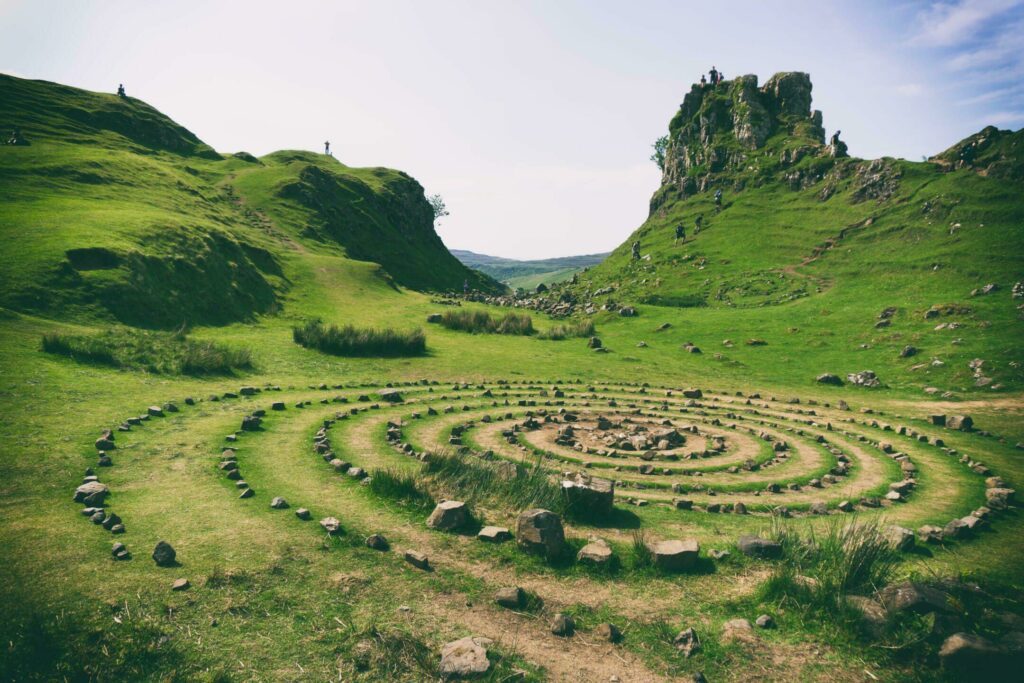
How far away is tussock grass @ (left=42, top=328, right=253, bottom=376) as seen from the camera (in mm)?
21797

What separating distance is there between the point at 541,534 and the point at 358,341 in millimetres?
27354

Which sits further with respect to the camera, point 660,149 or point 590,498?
point 660,149

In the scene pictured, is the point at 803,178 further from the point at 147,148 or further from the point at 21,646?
the point at 147,148

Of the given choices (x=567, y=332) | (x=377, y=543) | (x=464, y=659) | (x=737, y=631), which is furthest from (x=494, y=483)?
(x=567, y=332)

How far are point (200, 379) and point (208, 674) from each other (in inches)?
814

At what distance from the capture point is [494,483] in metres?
12.7

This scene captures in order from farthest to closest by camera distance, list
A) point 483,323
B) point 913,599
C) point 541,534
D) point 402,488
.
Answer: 1. point 483,323
2. point 402,488
3. point 541,534
4. point 913,599

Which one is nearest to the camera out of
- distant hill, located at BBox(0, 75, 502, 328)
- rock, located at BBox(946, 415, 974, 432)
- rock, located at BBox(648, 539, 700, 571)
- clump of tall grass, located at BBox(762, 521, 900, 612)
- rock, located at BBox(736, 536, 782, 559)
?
clump of tall grass, located at BBox(762, 521, 900, 612)

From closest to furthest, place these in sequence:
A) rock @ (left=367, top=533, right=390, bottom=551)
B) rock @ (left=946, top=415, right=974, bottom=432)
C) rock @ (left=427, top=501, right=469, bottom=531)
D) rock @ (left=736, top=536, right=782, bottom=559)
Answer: rock @ (left=367, top=533, right=390, bottom=551)
rock @ (left=736, top=536, right=782, bottom=559)
rock @ (left=427, top=501, right=469, bottom=531)
rock @ (left=946, top=415, right=974, bottom=432)

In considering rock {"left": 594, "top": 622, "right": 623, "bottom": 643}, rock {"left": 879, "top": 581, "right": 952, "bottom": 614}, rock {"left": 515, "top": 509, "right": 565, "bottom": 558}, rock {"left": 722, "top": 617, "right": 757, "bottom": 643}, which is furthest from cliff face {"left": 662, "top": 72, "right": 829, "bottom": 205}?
rock {"left": 594, "top": 622, "right": 623, "bottom": 643}

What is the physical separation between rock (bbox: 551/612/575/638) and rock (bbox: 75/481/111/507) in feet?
30.2

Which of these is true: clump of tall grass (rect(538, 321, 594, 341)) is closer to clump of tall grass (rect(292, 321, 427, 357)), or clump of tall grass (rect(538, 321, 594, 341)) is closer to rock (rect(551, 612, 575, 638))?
clump of tall grass (rect(292, 321, 427, 357))

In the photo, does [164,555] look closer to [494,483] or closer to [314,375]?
[494,483]

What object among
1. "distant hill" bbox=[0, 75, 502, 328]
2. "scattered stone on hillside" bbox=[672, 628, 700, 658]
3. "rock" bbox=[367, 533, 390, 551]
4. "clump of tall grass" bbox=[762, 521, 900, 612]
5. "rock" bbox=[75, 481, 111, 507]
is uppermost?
"distant hill" bbox=[0, 75, 502, 328]
